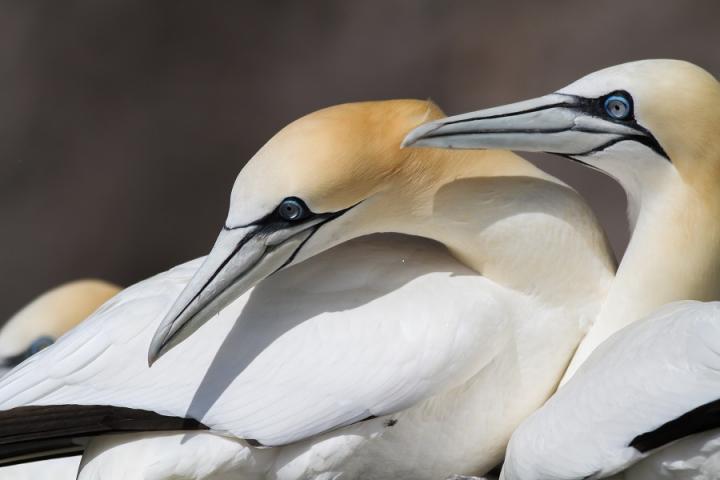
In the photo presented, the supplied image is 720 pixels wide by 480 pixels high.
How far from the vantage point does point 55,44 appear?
7.23m

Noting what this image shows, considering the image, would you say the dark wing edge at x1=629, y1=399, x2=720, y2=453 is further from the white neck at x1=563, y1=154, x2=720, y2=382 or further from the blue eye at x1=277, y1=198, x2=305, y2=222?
the blue eye at x1=277, y1=198, x2=305, y2=222

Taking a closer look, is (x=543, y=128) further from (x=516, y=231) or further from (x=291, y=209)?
(x=291, y=209)

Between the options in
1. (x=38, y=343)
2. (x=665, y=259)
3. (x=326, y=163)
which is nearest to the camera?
(x=326, y=163)

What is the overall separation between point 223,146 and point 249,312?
14.2 ft

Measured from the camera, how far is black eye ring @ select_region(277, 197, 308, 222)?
9.72 ft

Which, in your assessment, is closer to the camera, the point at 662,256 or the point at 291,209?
the point at 291,209

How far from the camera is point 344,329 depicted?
10.3 feet

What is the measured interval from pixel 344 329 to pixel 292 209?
14.9 inches

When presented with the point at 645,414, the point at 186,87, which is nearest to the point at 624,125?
the point at 645,414

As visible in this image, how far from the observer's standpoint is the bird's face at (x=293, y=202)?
2949mm

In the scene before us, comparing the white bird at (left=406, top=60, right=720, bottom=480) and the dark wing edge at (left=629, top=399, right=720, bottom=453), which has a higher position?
the white bird at (left=406, top=60, right=720, bottom=480)

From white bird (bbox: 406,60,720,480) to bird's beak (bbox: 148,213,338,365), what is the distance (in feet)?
1.51

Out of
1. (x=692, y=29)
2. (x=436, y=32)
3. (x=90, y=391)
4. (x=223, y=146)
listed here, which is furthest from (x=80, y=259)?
(x=90, y=391)

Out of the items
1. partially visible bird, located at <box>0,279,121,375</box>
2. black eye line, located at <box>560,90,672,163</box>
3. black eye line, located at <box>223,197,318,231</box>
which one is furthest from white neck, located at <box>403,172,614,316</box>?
partially visible bird, located at <box>0,279,121,375</box>
